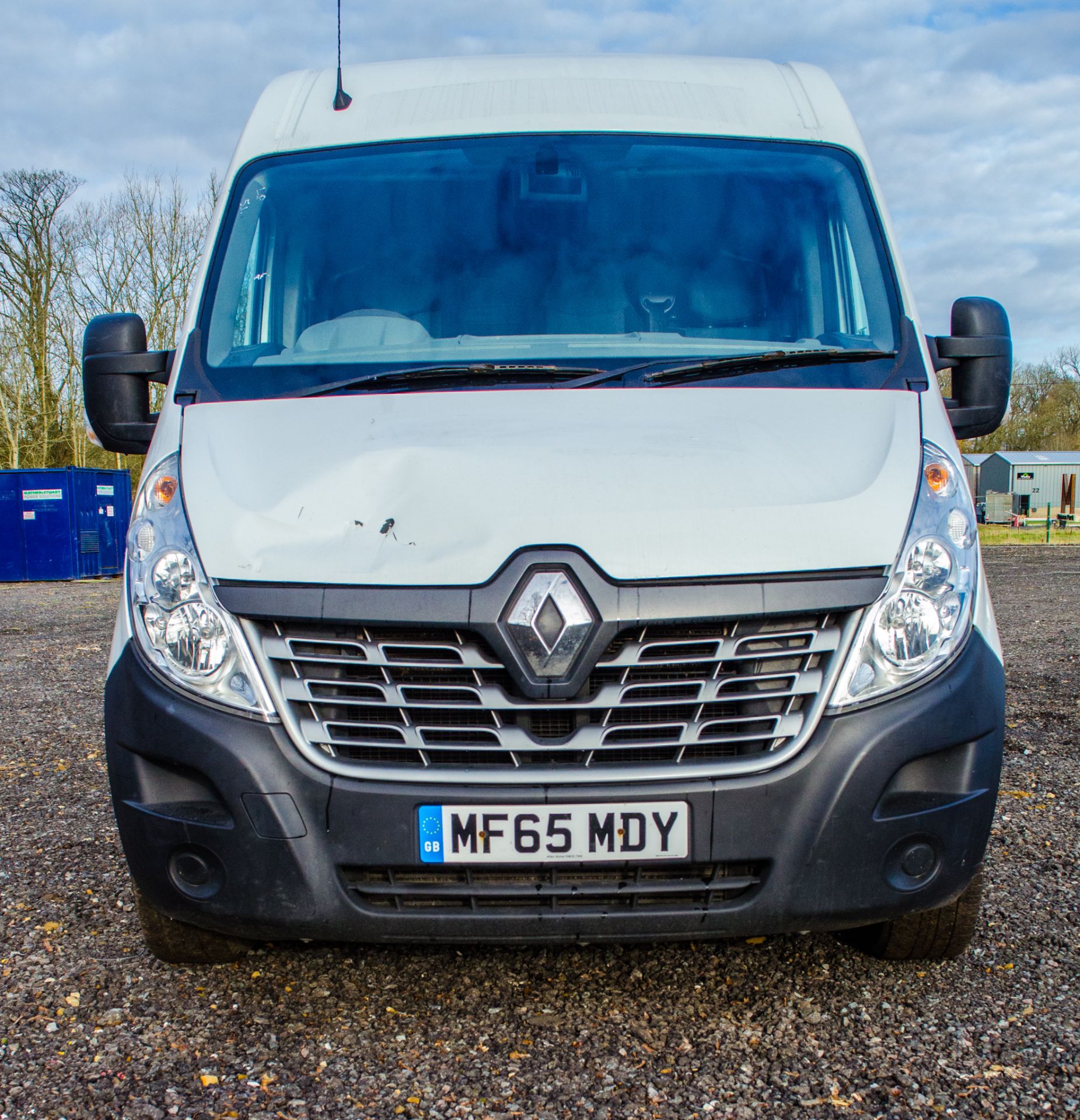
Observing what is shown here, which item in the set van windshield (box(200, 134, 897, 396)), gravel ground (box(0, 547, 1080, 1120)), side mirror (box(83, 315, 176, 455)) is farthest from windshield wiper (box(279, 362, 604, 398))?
gravel ground (box(0, 547, 1080, 1120))

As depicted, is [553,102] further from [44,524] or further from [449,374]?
[44,524]

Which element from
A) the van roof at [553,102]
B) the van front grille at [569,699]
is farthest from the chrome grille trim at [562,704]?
the van roof at [553,102]

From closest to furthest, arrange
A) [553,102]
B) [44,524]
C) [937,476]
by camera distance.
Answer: [937,476]
[553,102]
[44,524]

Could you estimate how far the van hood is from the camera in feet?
7.41

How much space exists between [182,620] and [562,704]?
82 centimetres

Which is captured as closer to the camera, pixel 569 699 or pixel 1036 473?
pixel 569 699

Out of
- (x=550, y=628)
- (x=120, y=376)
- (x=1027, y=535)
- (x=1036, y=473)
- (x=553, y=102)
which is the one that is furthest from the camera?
(x=1036, y=473)

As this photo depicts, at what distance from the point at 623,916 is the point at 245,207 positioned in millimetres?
2307

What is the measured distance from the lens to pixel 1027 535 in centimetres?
4256

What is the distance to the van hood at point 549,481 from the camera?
2260 millimetres

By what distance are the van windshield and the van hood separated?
1.15ft

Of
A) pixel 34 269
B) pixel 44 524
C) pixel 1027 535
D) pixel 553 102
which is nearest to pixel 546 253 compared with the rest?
pixel 553 102

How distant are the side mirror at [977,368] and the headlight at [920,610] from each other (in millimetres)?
826

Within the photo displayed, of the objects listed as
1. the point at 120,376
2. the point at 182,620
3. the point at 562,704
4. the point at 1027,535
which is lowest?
the point at 1027,535
